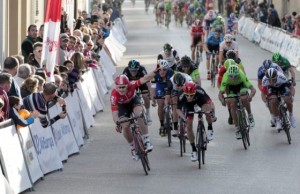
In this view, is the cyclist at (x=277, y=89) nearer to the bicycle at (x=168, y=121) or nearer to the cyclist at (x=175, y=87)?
the cyclist at (x=175, y=87)

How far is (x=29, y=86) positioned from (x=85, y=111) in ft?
18.4

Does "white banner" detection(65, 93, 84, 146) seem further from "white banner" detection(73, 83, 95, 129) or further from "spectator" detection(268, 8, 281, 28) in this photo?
"spectator" detection(268, 8, 281, 28)

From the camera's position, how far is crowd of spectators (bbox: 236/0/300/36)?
152 feet

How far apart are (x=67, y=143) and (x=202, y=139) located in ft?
7.48

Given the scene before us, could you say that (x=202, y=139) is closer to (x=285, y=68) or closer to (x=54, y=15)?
(x=54, y=15)

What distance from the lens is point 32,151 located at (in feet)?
52.7

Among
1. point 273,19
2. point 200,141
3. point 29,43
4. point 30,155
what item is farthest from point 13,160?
point 273,19

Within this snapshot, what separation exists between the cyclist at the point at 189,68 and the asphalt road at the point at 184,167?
1.19 metres

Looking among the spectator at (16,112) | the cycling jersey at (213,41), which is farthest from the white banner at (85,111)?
the cycling jersey at (213,41)

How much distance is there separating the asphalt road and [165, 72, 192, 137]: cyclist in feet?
1.57

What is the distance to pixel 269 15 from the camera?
49.6 m

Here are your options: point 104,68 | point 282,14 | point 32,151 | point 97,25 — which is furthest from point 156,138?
point 282,14

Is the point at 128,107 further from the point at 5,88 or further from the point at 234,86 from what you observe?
the point at 5,88

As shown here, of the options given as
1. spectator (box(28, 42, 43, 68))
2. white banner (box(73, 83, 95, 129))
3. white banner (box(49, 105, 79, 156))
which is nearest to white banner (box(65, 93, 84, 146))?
white banner (box(49, 105, 79, 156))
